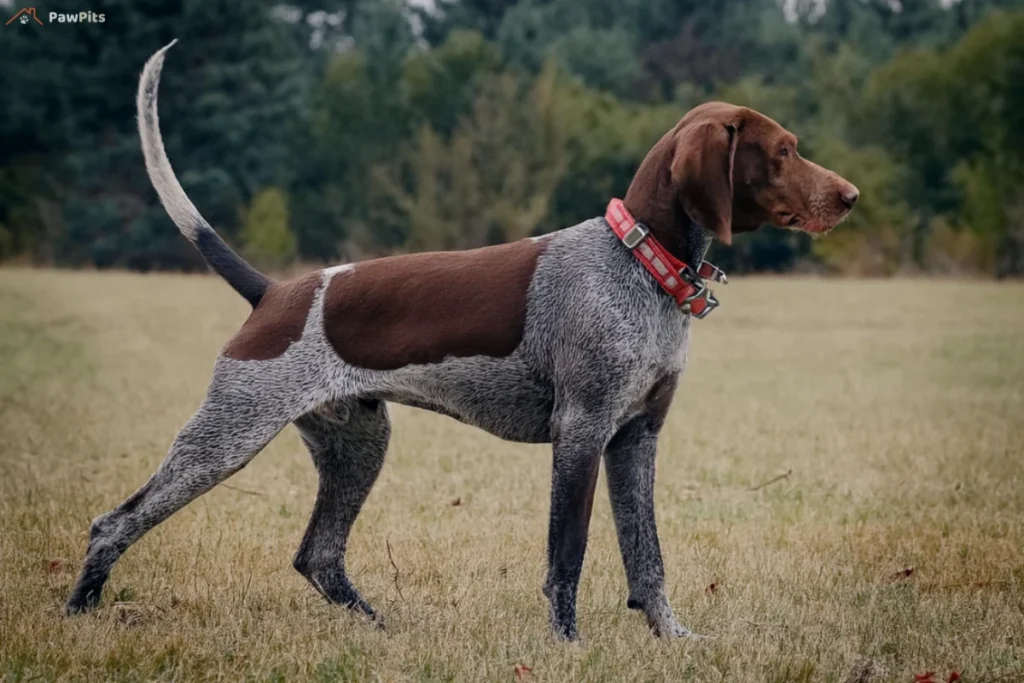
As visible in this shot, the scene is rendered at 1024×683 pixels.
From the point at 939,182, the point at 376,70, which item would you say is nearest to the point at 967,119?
the point at 939,182

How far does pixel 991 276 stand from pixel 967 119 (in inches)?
350

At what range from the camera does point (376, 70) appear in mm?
53312

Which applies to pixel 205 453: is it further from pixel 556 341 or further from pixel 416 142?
pixel 416 142

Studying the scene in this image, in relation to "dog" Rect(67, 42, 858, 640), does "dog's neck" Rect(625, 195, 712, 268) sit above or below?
above

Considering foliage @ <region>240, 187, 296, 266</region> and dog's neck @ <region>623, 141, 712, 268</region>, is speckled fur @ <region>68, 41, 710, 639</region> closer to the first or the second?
dog's neck @ <region>623, 141, 712, 268</region>

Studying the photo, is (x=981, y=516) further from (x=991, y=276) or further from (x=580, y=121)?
(x=580, y=121)

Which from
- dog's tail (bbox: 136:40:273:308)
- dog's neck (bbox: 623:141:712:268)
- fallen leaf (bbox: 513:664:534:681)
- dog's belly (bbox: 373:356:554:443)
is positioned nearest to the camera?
fallen leaf (bbox: 513:664:534:681)

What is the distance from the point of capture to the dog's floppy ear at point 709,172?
5.83 m

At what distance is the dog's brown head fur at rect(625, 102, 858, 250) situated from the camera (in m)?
5.85

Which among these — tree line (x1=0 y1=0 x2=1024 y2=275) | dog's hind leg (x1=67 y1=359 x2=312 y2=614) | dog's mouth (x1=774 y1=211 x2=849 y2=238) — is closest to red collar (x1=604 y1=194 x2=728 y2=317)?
dog's mouth (x1=774 y1=211 x2=849 y2=238)

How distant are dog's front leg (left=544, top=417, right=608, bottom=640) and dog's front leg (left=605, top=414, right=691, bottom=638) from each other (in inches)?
15.2

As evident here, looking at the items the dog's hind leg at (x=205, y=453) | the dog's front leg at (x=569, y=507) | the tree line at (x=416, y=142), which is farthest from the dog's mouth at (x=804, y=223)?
the tree line at (x=416, y=142)

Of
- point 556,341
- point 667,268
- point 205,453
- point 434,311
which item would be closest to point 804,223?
point 667,268

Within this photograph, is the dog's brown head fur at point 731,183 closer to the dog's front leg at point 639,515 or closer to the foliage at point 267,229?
the dog's front leg at point 639,515
